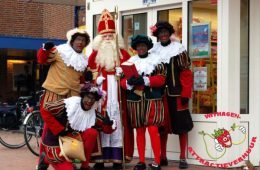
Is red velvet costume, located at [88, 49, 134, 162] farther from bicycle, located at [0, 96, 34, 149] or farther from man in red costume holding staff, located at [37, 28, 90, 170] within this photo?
bicycle, located at [0, 96, 34, 149]

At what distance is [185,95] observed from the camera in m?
7.98

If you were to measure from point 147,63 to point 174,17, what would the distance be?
145cm

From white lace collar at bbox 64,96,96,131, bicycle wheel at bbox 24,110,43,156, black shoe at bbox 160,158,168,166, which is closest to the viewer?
white lace collar at bbox 64,96,96,131

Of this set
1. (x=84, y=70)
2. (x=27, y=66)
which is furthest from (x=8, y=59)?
(x=84, y=70)

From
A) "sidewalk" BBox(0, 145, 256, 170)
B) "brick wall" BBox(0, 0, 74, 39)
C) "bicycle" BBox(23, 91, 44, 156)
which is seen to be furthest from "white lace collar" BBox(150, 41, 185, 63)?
"brick wall" BBox(0, 0, 74, 39)

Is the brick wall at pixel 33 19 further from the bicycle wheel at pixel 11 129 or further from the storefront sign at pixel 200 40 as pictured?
the storefront sign at pixel 200 40

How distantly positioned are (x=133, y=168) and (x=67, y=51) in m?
1.96

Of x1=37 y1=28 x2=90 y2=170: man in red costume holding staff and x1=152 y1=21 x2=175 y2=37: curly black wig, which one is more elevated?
x1=152 y1=21 x2=175 y2=37: curly black wig

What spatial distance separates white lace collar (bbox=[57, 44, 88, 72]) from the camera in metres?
7.72

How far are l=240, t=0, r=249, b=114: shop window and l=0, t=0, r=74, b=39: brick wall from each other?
449 inches

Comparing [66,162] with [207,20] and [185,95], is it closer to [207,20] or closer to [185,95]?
[185,95]

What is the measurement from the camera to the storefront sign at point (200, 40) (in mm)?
8328

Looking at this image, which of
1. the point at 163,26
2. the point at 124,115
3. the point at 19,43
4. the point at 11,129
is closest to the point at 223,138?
the point at 124,115

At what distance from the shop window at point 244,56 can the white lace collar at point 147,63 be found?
1314 millimetres
